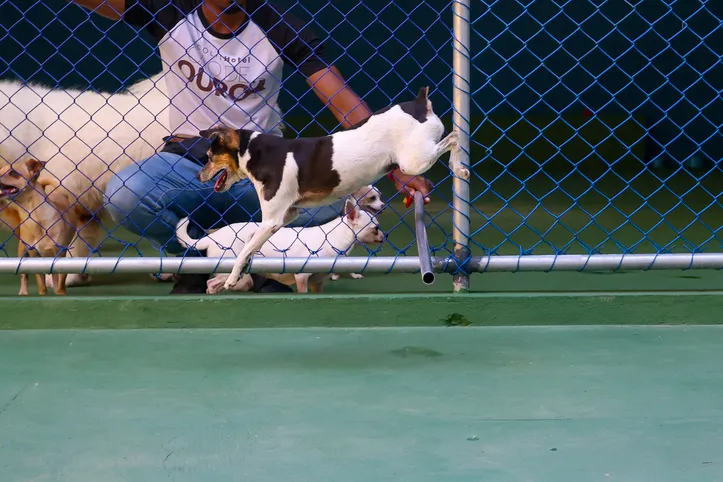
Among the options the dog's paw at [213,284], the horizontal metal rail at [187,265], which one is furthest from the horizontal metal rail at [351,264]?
the dog's paw at [213,284]

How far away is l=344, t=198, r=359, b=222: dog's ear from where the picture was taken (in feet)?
11.5

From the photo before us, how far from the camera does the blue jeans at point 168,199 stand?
3.18m

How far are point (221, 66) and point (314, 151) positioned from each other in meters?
1.08

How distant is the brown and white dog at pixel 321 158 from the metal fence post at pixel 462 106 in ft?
2.04

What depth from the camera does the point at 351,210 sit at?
3.50m

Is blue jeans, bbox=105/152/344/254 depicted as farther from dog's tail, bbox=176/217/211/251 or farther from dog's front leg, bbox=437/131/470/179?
dog's front leg, bbox=437/131/470/179

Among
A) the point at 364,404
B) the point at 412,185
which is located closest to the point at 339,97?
the point at 412,185

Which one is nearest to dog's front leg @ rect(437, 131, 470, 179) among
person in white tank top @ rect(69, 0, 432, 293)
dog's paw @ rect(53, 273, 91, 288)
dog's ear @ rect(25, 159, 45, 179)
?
person in white tank top @ rect(69, 0, 432, 293)

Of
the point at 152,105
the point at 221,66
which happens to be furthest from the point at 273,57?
the point at 152,105

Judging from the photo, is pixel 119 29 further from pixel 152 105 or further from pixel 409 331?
pixel 409 331

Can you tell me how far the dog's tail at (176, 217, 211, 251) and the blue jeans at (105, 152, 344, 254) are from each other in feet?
0.07

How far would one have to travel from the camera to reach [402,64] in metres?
9.34

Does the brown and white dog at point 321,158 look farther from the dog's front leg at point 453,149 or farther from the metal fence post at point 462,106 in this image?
the metal fence post at point 462,106

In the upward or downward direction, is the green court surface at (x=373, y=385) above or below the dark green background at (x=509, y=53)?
below
